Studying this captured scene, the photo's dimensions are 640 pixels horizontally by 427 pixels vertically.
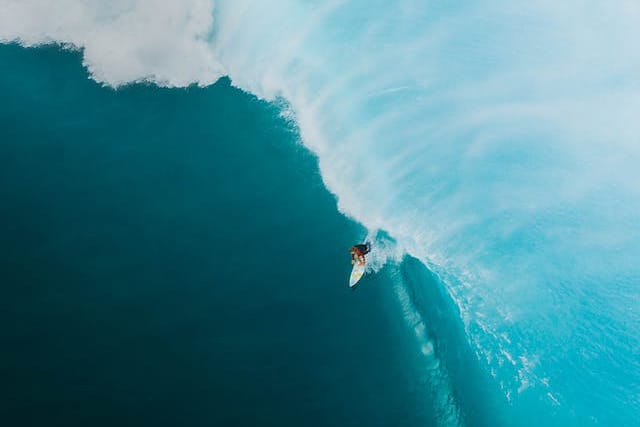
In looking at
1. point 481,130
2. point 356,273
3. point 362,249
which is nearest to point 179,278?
point 356,273

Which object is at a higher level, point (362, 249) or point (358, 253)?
point (362, 249)

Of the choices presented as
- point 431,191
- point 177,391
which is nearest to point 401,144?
point 431,191

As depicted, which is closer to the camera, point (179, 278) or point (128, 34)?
point (179, 278)

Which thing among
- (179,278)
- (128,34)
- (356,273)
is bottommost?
(356,273)

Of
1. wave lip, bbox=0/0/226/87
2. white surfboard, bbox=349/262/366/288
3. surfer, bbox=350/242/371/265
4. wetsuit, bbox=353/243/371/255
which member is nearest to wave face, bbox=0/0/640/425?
wave lip, bbox=0/0/226/87

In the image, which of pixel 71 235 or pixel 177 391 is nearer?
pixel 177 391

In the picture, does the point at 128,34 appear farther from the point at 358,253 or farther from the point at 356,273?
the point at 356,273

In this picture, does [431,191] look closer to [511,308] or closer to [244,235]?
[511,308]

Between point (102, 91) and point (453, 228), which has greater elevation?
point (102, 91)
